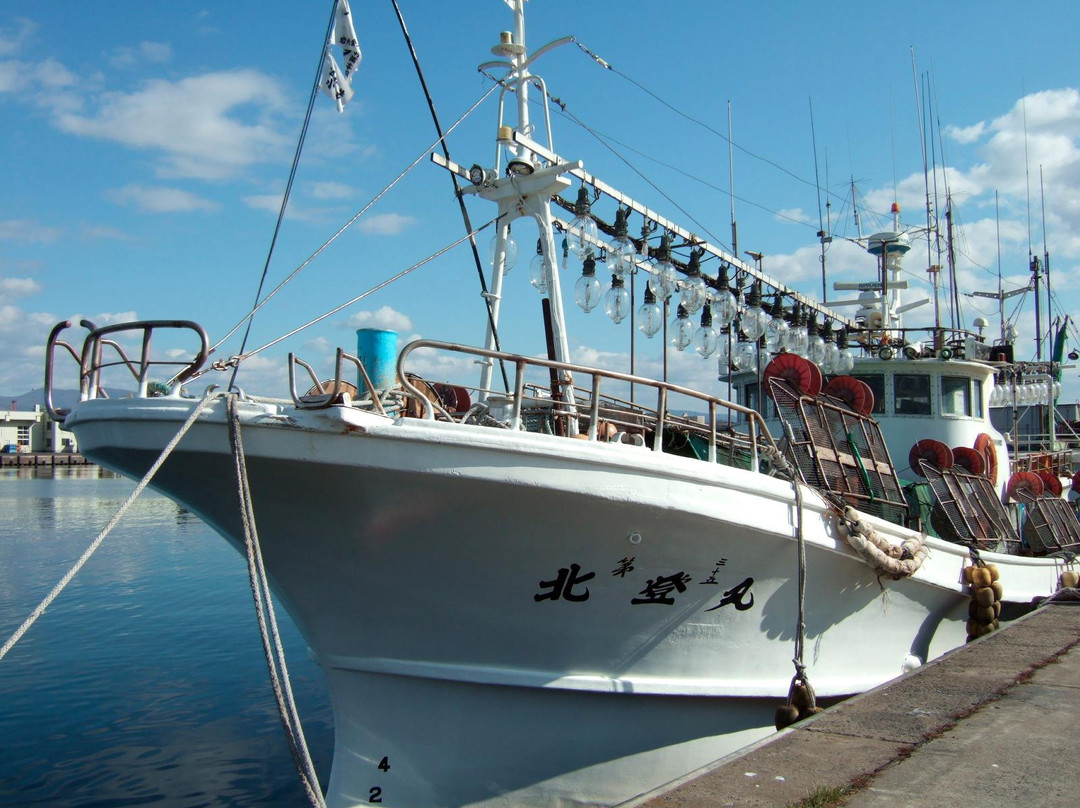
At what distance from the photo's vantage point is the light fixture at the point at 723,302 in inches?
388

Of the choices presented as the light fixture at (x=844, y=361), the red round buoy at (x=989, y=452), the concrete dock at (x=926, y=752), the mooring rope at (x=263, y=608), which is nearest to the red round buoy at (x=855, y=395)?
the light fixture at (x=844, y=361)

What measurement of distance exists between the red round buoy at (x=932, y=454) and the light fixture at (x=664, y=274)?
367cm

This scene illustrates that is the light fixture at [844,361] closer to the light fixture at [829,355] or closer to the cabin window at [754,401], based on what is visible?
the light fixture at [829,355]

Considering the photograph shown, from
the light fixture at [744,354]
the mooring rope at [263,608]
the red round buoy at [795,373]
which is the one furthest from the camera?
the light fixture at [744,354]

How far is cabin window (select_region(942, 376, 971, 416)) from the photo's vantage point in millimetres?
11641

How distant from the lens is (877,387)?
38.5 feet

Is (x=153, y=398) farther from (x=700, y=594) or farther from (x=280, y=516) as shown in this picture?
(x=700, y=594)

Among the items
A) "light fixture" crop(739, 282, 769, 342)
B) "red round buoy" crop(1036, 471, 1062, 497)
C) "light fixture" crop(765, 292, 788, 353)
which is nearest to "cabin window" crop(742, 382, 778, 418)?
"light fixture" crop(765, 292, 788, 353)

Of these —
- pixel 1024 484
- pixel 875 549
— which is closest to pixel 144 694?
pixel 875 549

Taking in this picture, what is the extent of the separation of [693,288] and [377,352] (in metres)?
4.31

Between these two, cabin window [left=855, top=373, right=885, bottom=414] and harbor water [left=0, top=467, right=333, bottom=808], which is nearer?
harbor water [left=0, top=467, right=333, bottom=808]

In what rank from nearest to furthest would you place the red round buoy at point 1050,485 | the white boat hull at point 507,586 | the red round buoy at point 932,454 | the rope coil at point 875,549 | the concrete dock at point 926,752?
the concrete dock at point 926,752, the white boat hull at point 507,586, the rope coil at point 875,549, the red round buoy at point 932,454, the red round buoy at point 1050,485

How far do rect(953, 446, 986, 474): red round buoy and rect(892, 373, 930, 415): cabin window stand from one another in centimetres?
91

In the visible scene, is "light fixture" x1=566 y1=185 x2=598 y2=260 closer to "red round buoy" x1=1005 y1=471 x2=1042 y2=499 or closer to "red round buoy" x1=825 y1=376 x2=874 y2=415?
"red round buoy" x1=825 y1=376 x2=874 y2=415
